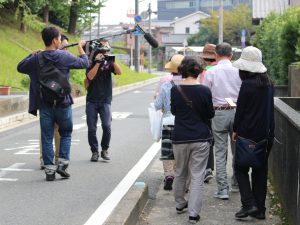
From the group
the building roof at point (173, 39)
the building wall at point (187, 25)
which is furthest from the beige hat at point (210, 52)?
the building wall at point (187, 25)

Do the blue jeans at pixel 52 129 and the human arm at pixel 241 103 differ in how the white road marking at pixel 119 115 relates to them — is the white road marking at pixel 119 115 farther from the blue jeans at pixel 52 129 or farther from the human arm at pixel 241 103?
the human arm at pixel 241 103

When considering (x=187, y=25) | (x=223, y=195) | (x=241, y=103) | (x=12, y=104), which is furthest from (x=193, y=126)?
(x=187, y=25)

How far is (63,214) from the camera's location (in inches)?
233

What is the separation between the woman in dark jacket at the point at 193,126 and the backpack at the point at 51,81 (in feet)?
6.53

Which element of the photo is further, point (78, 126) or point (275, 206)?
point (78, 126)

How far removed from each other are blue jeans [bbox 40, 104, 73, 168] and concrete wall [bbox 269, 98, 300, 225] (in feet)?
8.74

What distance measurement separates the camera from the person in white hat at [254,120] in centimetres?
542

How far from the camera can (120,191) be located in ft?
23.0

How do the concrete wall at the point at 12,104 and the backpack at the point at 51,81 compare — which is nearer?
the backpack at the point at 51,81

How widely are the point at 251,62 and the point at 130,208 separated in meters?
1.86

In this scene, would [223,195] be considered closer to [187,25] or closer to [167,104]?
[167,104]

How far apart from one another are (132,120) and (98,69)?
664cm

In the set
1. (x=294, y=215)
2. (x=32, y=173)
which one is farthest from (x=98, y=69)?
(x=294, y=215)

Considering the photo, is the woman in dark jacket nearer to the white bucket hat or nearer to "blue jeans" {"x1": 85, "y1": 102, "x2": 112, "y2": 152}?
the white bucket hat
